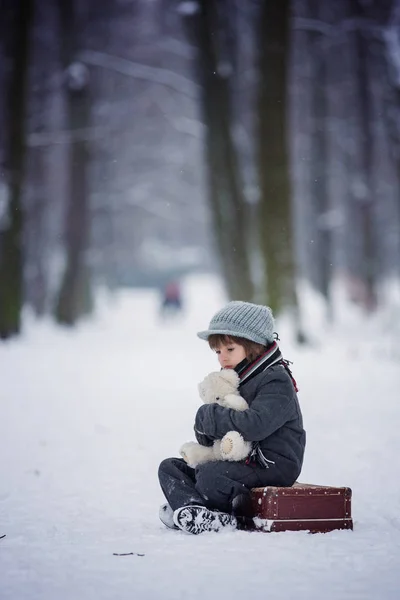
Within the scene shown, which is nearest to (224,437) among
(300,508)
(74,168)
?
(300,508)

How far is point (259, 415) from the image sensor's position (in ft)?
16.6

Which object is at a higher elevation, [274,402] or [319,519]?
[274,402]

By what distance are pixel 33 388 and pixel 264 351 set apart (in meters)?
7.53

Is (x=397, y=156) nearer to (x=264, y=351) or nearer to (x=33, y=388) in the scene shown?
(x=33, y=388)

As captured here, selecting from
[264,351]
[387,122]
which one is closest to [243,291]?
[387,122]

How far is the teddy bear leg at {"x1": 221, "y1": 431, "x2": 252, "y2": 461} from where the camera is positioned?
507 centimetres

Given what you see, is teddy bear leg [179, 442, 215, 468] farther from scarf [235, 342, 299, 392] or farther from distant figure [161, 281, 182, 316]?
distant figure [161, 281, 182, 316]

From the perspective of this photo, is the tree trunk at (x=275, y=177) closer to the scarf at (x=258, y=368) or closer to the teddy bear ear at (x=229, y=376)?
the scarf at (x=258, y=368)

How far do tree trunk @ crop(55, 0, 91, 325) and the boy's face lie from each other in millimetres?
19191

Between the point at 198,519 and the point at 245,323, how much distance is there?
1080 mm

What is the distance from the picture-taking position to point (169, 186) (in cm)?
5606

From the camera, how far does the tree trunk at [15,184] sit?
18.9 meters

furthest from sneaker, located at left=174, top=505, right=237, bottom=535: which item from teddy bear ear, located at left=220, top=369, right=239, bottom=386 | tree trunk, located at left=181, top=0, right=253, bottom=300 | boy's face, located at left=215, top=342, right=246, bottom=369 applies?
tree trunk, located at left=181, top=0, right=253, bottom=300

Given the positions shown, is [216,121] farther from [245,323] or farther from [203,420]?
[203,420]
